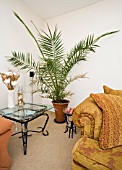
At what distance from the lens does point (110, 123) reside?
1.09 metres

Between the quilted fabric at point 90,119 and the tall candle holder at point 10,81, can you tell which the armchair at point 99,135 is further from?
the tall candle holder at point 10,81

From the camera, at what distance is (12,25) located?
94.3 inches

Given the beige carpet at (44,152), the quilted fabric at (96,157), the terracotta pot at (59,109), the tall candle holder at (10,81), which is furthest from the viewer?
the terracotta pot at (59,109)

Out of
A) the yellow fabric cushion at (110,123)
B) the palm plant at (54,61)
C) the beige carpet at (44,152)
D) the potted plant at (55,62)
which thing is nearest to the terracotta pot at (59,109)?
the potted plant at (55,62)

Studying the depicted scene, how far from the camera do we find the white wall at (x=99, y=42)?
2.31 metres

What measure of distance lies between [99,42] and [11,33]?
1715mm

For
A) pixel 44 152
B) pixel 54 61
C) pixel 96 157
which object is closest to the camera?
pixel 96 157

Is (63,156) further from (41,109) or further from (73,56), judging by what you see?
(73,56)

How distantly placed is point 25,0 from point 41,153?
2.74 m

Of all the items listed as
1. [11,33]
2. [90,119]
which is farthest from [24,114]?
[11,33]

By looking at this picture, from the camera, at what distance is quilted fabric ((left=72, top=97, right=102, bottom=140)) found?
1.16 meters

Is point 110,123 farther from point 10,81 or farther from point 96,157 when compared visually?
point 10,81

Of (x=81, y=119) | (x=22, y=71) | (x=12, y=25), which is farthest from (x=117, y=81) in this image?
(x=12, y=25)

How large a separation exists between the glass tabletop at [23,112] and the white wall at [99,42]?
1151 millimetres
